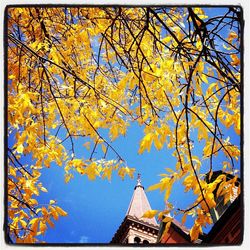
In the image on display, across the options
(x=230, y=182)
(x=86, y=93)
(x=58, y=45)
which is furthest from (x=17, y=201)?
(x=230, y=182)

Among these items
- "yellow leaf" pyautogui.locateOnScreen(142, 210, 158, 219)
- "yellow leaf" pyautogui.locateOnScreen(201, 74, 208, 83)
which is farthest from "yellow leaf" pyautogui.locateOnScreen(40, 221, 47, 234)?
"yellow leaf" pyautogui.locateOnScreen(201, 74, 208, 83)

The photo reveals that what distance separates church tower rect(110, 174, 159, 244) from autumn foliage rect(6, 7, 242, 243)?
0.08 m

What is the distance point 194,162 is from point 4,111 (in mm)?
998

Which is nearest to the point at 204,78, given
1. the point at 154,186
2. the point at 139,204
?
the point at 154,186

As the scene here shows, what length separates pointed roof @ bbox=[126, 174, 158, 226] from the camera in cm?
279

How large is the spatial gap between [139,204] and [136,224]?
31 centimetres

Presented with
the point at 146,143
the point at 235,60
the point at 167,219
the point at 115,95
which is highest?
the point at 235,60

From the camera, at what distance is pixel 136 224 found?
318cm

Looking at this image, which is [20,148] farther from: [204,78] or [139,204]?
[204,78]

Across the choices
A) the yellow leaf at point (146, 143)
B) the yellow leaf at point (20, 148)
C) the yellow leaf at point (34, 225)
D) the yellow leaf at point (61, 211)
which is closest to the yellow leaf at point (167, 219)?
the yellow leaf at point (146, 143)

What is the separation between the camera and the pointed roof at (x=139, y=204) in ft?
9.14

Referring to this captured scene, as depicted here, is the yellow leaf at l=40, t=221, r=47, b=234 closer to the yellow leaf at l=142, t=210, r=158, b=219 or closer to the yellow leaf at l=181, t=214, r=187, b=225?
the yellow leaf at l=142, t=210, r=158, b=219

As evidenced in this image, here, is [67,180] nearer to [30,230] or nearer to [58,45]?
[30,230]

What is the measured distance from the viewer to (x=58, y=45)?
3156 millimetres
